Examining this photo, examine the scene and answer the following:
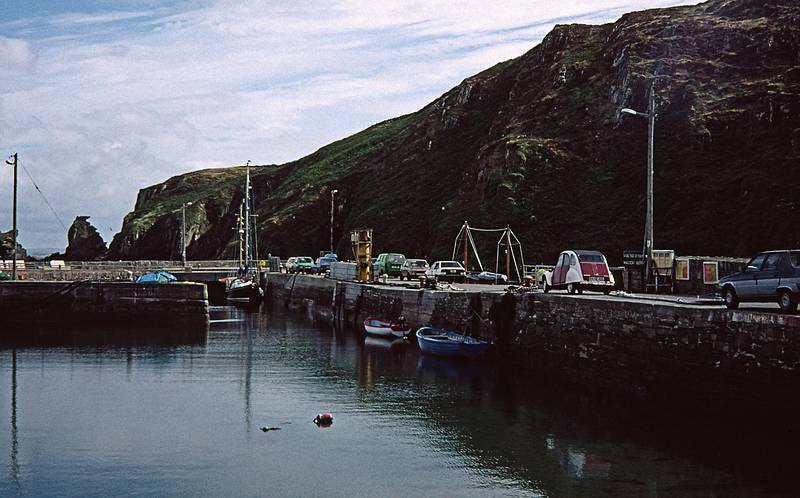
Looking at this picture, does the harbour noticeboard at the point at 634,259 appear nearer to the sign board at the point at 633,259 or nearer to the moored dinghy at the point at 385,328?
the sign board at the point at 633,259

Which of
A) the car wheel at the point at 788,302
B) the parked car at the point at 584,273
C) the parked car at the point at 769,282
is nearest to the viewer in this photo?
the car wheel at the point at 788,302

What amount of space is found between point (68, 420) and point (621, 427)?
19.5 m

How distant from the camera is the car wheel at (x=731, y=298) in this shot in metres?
28.6

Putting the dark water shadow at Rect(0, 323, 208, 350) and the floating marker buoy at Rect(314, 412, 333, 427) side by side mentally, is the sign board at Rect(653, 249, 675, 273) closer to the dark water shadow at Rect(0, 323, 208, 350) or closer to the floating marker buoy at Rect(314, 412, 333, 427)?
the floating marker buoy at Rect(314, 412, 333, 427)

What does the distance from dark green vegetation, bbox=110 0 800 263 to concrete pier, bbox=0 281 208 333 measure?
43.2 m

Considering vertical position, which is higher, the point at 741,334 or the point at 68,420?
the point at 741,334

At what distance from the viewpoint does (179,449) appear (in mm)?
27094

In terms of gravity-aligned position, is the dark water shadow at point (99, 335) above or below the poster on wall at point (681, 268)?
below

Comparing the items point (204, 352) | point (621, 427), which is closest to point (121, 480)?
point (621, 427)

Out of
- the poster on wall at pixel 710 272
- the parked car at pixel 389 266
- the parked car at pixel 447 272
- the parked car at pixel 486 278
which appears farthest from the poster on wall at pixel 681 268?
the parked car at pixel 389 266

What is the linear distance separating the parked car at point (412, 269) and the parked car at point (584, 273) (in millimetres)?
33367

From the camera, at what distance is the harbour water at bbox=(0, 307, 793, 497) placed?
23.1 meters

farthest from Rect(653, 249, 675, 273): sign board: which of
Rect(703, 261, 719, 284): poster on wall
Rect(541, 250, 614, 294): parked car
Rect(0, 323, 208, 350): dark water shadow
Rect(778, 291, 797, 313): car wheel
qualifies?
Rect(0, 323, 208, 350): dark water shadow

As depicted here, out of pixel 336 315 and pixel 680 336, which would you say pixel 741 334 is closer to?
pixel 680 336
